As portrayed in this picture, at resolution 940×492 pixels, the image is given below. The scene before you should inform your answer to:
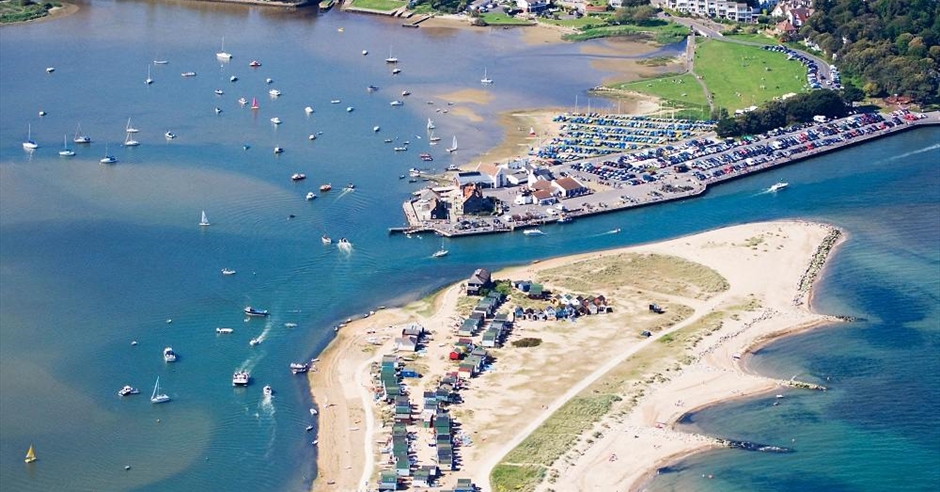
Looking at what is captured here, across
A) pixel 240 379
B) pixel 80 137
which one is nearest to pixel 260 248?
pixel 240 379

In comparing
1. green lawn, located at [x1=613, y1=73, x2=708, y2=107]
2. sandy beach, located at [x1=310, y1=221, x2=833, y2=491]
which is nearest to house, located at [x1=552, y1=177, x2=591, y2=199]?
sandy beach, located at [x1=310, y1=221, x2=833, y2=491]

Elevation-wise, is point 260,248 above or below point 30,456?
above

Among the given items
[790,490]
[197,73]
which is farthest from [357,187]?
[790,490]

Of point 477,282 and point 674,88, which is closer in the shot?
point 477,282

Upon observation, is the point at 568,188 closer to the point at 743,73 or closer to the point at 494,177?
the point at 494,177

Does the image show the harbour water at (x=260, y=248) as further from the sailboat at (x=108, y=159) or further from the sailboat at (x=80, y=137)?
the sailboat at (x=80, y=137)

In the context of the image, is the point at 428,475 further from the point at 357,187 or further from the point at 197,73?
the point at 197,73

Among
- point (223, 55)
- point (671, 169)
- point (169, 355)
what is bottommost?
point (223, 55)
